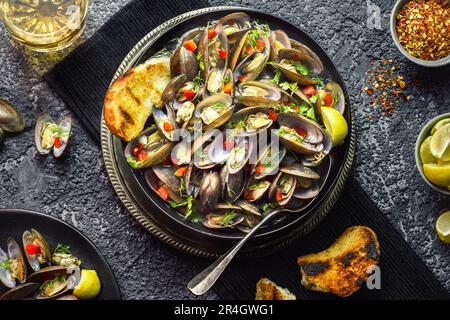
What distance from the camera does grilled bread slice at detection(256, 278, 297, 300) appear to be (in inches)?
127

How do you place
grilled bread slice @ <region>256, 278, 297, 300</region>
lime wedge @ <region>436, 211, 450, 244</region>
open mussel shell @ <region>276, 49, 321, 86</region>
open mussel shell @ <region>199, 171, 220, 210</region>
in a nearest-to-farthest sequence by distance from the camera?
open mussel shell @ <region>199, 171, 220, 210</region> < open mussel shell @ <region>276, 49, 321, 86</region> < grilled bread slice @ <region>256, 278, 297, 300</region> < lime wedge @ <region>436, 211, 450, 244</region>

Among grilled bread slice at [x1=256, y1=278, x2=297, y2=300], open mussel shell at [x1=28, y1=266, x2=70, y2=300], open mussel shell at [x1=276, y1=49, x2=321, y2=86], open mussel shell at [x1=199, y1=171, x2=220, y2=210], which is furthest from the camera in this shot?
grilled bread slice at [x1=256, y1=278, x2=297, y2=300]

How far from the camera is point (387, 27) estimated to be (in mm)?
3490

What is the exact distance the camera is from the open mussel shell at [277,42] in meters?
3.02

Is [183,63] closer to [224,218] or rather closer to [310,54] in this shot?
[310,54]

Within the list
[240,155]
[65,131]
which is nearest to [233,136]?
[240,155]

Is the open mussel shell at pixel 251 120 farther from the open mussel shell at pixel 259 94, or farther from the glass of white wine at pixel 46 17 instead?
the glass of white wine at pixel 46 17

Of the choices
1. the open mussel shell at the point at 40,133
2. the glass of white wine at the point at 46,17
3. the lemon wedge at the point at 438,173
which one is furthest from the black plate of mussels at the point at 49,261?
the lemon wedge at the point at 438,173

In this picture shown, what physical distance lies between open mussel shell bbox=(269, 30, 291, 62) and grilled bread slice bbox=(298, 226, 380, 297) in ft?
3.02

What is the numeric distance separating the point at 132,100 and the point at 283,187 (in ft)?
2.43

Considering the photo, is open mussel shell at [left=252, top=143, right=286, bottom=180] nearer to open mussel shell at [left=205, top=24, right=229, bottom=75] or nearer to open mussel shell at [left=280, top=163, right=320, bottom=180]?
open mussel shell at [left=280, top=163, right=320, bottom=180]

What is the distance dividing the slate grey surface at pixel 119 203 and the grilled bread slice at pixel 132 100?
0.42 metres

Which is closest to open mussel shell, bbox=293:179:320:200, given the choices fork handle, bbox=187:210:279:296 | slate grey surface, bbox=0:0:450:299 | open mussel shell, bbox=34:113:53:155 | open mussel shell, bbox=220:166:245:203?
fork handle, bbox=187:210:279:296

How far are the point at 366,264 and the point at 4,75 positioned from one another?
76.7 inches
